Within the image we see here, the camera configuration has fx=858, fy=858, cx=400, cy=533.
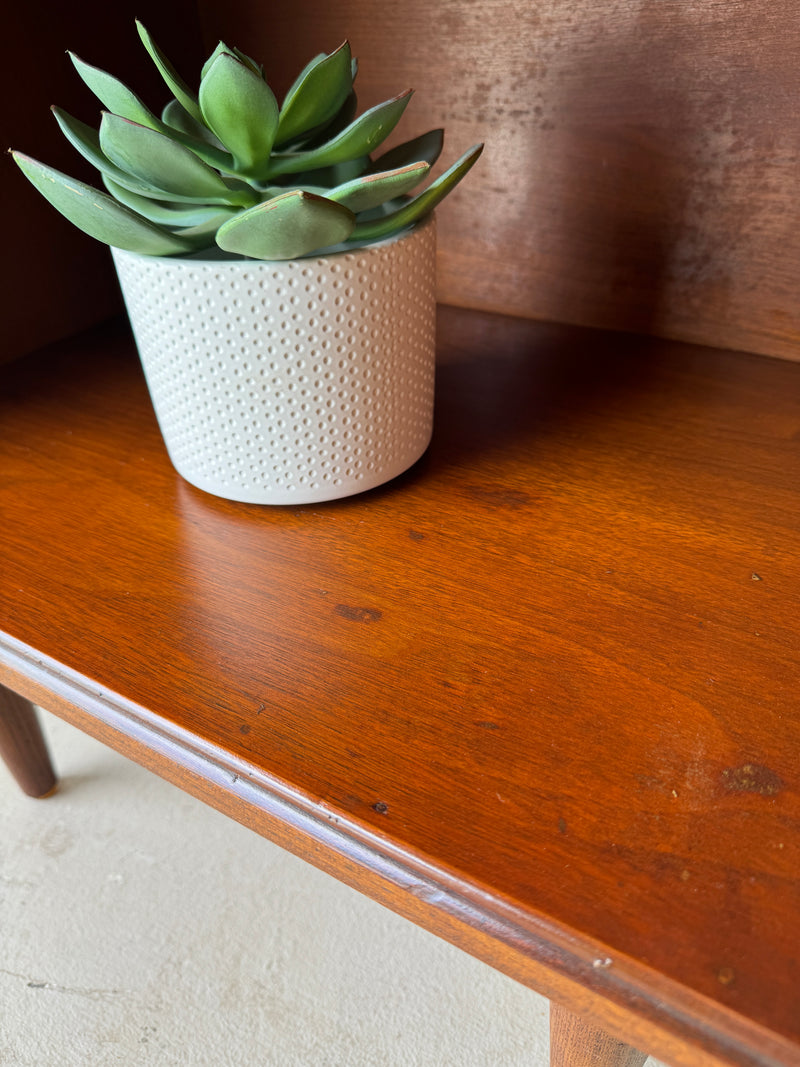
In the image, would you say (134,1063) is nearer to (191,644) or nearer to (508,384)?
(191,644)

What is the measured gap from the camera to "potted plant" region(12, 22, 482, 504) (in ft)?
1.16

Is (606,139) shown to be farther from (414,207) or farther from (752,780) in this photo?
(752,780)

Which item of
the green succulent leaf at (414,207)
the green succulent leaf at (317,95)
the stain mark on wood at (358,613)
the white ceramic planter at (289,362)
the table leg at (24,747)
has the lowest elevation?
the table leg at (24,747)

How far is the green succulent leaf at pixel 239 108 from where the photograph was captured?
0.33 m

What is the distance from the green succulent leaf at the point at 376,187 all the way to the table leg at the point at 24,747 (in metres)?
0.45

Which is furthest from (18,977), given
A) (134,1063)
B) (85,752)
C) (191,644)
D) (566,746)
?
(566,746)

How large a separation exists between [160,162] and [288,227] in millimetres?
68

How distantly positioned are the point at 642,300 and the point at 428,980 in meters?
0.50

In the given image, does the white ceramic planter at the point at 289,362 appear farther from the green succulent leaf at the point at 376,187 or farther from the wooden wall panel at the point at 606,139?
the wooden wall panel at the point at 606,139

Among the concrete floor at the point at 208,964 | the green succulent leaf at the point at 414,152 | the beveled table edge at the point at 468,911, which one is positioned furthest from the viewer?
the concrete floor at the point at 208,964

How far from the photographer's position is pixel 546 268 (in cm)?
64

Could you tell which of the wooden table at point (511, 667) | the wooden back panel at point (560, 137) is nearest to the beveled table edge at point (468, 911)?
the wooden table at point (511, 667)

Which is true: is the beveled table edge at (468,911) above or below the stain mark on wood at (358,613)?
below

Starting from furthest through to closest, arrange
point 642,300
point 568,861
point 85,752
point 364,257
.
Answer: point 85,752 < point 642,300 < point 364,257 < point 568,861
